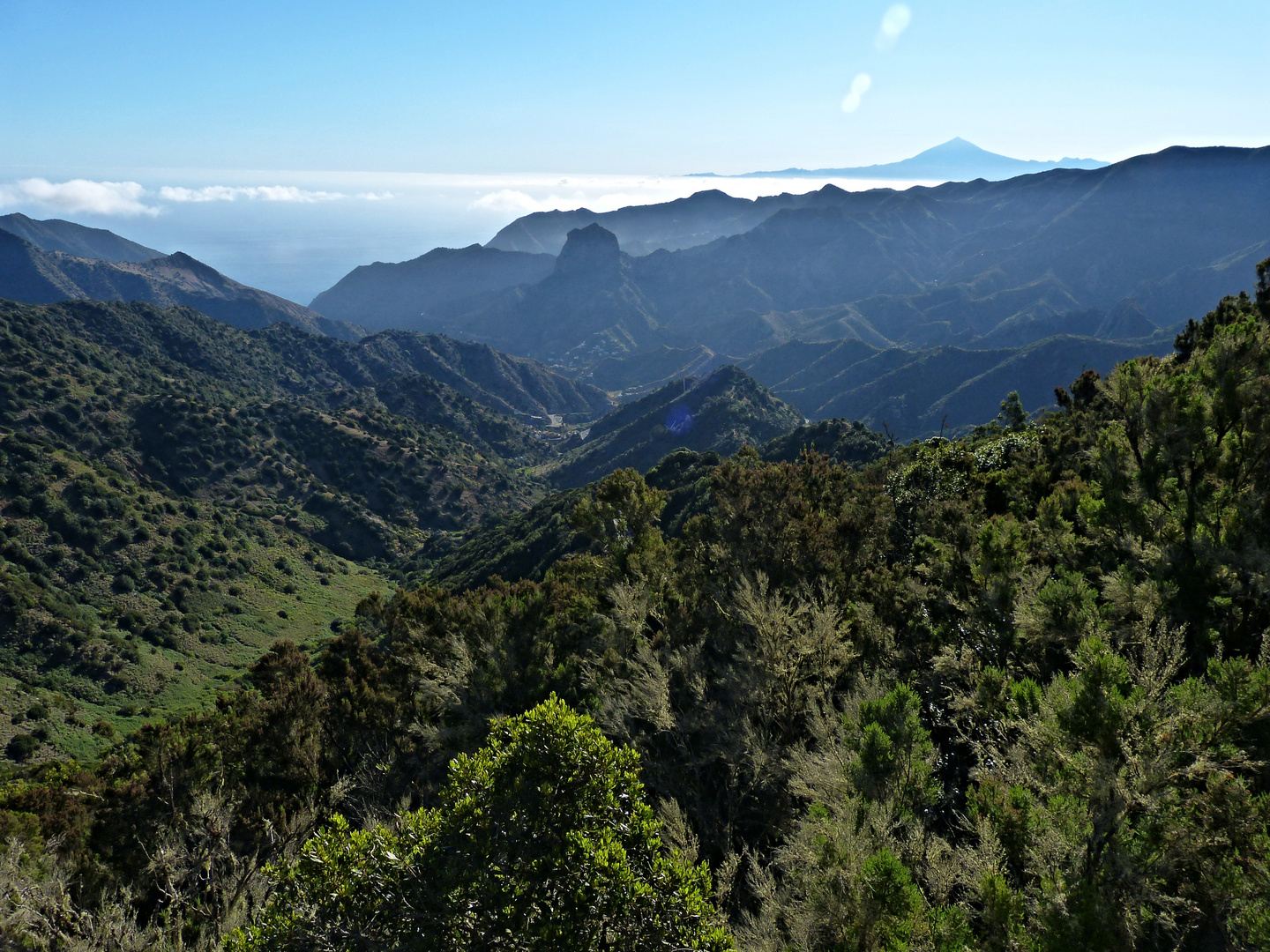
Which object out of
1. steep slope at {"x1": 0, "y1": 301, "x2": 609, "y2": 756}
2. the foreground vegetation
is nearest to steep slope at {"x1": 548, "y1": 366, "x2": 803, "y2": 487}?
steep slope at {"x1": 0, "y1": 301, "x2": 609, "y2": 756}

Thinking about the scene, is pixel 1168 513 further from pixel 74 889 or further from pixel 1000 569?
pixel 74 889

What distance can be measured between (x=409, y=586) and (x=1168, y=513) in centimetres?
11835

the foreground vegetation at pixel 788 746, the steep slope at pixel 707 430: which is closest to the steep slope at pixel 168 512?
the steep slope at pixel 707 430

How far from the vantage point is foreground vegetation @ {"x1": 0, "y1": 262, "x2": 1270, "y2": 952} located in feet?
29.9

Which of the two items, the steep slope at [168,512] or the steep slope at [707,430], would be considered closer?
the steep slope at [168,512]

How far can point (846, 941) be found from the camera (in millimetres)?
9281

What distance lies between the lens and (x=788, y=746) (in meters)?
17.1

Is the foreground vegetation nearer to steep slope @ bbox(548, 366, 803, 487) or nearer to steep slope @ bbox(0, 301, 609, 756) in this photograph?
steep slope @ bbox(0, 301, 609, 756)

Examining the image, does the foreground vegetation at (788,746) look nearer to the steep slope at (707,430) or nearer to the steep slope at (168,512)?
the steep slope at (168,512)

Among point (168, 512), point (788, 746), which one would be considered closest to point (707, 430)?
point (168, 512)

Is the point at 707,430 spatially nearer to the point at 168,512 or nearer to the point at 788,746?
the point at 168,512

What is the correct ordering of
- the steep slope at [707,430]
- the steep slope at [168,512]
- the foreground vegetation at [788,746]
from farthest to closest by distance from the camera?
the steep slope at [707,430], the steep slope at [168,512], the foreground vegetation at [788,746]

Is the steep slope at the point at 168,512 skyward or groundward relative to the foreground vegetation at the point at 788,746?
groundward

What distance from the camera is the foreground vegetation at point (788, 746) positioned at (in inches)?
359
